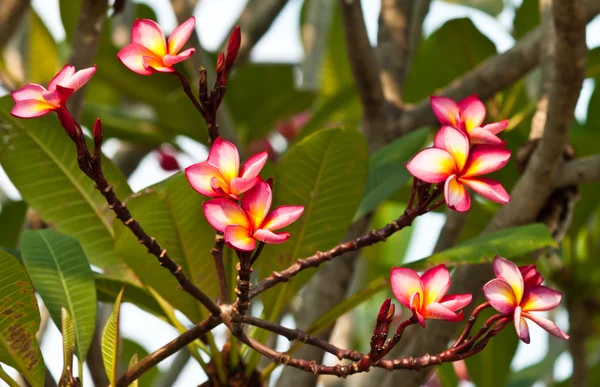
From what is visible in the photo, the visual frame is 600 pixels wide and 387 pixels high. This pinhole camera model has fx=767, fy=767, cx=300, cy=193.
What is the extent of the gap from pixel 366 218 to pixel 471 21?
22.0 inches

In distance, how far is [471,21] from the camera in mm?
1697

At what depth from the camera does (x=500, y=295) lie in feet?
1.98

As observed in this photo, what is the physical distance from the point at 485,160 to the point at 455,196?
44 millimetres

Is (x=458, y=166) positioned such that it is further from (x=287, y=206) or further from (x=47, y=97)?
(x=47, y=97)

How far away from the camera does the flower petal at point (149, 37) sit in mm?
641

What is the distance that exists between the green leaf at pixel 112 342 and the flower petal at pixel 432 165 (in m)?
0.31

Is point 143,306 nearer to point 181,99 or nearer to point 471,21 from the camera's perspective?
point 181,99

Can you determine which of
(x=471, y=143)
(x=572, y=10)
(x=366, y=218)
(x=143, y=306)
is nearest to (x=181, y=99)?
(x=366, y=218)

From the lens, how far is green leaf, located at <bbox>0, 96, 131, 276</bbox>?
99 centimetres

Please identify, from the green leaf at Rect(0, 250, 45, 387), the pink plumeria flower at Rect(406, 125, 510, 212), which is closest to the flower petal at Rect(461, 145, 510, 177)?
the pink plumeria flower at Rect(406, 125, 510, 212)

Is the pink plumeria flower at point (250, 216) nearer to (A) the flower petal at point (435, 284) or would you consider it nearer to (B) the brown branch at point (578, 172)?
(A) the flower petal at point (435, 284)

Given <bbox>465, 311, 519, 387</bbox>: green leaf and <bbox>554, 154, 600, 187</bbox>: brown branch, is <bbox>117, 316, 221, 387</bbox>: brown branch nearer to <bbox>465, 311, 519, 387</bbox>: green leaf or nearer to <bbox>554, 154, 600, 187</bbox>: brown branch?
<bbox>554, 154, 600, 187</bbox>: brown branch

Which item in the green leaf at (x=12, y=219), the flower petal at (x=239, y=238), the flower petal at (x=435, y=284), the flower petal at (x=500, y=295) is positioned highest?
the green leaf at (x=12, y=219)

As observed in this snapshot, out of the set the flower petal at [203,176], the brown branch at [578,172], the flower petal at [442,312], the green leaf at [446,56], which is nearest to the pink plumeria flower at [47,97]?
the flower petal at [203,176]
